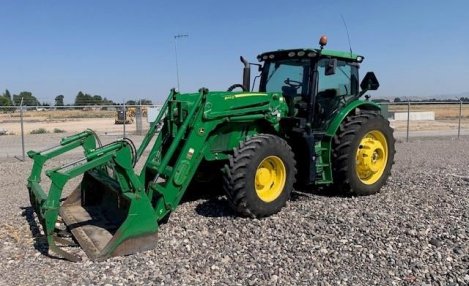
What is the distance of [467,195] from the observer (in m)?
7.30

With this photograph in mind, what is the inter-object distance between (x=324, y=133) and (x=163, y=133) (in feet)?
7.64

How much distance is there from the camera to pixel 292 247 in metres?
5.09

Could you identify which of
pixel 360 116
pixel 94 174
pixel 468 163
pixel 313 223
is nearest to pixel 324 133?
pixel 360 116

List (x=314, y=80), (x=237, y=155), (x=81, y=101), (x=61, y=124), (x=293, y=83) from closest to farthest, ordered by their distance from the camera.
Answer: (x=237, y=155), (x=314, y=80), (x=293, y=83), (x=61, y=124), (x=81, y=101)

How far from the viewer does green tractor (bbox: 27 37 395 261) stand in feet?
16.6

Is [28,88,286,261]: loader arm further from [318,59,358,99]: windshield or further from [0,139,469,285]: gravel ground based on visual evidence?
[318,59,358,99]: windshield

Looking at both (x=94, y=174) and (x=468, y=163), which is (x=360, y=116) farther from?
(x=468, y=163)

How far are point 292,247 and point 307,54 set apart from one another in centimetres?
314

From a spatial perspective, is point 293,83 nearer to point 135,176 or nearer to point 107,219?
point 135,176

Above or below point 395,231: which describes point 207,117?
above

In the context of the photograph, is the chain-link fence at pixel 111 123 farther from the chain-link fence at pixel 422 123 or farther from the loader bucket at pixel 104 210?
the loader bucket at pixel 104 210

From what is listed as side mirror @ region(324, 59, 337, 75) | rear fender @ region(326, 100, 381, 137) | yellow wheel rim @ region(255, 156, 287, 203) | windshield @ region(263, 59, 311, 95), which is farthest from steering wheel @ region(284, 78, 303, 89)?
yellow wheel rim @ region(255, 156, 287, 203)

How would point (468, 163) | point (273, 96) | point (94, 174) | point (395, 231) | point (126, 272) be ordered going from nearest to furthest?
point (126, 272), point (395, 231), point (94, 174), point (273, 96), point (468, 163)

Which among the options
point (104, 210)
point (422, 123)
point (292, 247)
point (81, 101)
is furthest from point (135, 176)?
point (81, 101)
